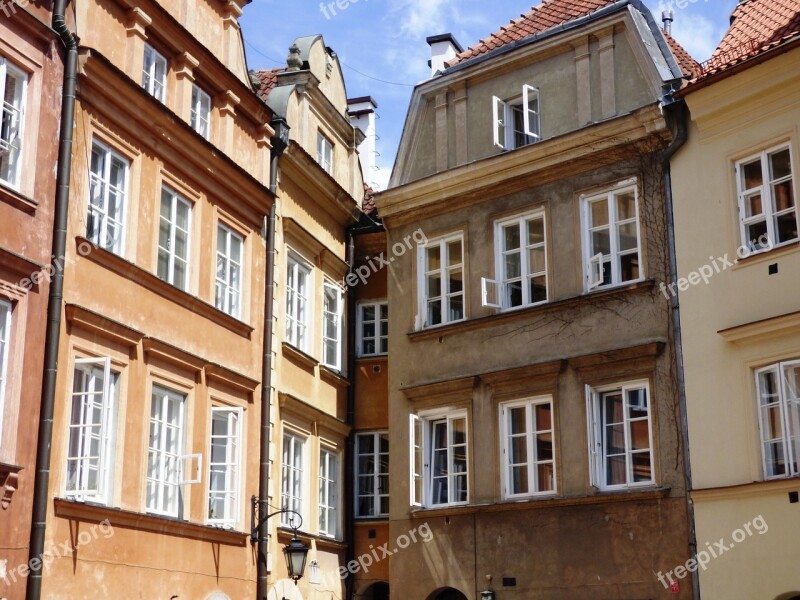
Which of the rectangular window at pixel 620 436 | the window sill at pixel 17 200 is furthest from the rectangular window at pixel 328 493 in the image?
the window sill at pixel 17 200

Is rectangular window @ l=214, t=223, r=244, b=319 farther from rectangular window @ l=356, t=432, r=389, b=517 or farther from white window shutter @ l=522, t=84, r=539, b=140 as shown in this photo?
white window shutter @ l=522, t=84, r=539, b=140

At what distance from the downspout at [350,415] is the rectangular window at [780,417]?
27.7ft

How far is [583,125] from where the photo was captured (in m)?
19.1

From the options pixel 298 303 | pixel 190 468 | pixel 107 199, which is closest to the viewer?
pixel 107 199

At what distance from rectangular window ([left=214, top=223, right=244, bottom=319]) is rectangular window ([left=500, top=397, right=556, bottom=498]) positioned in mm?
4608

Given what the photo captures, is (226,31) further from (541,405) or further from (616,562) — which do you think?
(616,562)

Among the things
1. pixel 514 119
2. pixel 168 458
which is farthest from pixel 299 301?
pixel 168 458

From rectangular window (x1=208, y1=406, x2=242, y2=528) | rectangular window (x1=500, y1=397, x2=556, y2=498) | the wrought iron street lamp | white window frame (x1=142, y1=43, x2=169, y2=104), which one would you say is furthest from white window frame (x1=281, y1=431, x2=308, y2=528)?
white window frame (x1=142, y1=43, x2=169, y2=104)

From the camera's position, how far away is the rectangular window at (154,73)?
56.6 ft

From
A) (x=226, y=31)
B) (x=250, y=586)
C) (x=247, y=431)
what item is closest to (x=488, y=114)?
(x=226, y=31)

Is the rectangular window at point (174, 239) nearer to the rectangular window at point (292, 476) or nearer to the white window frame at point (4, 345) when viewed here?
the white window frame at point (4, 345)

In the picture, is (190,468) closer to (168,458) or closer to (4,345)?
(168,458)

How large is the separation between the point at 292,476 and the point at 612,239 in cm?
663

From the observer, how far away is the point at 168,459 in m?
16.7
